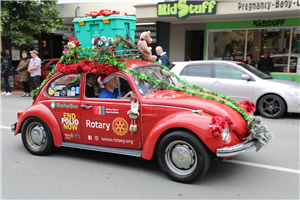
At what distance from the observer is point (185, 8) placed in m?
13.1

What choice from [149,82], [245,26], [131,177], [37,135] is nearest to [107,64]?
[149,82]

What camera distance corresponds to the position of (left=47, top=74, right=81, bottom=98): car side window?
16.5 ft

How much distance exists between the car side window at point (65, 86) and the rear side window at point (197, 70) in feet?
17.1

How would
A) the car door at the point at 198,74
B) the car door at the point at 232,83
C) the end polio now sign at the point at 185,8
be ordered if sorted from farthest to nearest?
the end polio now sign at the point at 185,8, the car door at the point at 198,74, the car door at the point at 232,83

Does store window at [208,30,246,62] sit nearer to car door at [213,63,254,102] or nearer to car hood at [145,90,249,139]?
car door at [213,63,254,102]

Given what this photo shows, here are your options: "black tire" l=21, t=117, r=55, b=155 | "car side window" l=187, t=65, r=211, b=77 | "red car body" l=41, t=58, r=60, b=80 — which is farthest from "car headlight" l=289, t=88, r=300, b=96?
"red car body" l=41, t=58, r=60, b=80

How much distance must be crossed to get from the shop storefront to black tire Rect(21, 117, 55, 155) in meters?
11.4

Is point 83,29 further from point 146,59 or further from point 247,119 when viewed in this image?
point 247,119

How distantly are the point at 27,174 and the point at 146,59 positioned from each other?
9.45ft

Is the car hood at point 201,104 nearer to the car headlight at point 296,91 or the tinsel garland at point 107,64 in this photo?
the tinsel garland at point 107,64

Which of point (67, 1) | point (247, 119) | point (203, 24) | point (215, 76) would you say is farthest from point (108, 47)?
point (67, 1)

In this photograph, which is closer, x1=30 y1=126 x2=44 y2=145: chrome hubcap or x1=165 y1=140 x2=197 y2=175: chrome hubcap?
x1=165 y1=140 x2=197 y2=175: chrome hubcap

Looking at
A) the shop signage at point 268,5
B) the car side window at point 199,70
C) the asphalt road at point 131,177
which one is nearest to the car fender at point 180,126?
the asphalt road at point 131,177

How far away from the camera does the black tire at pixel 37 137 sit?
5.22 m
